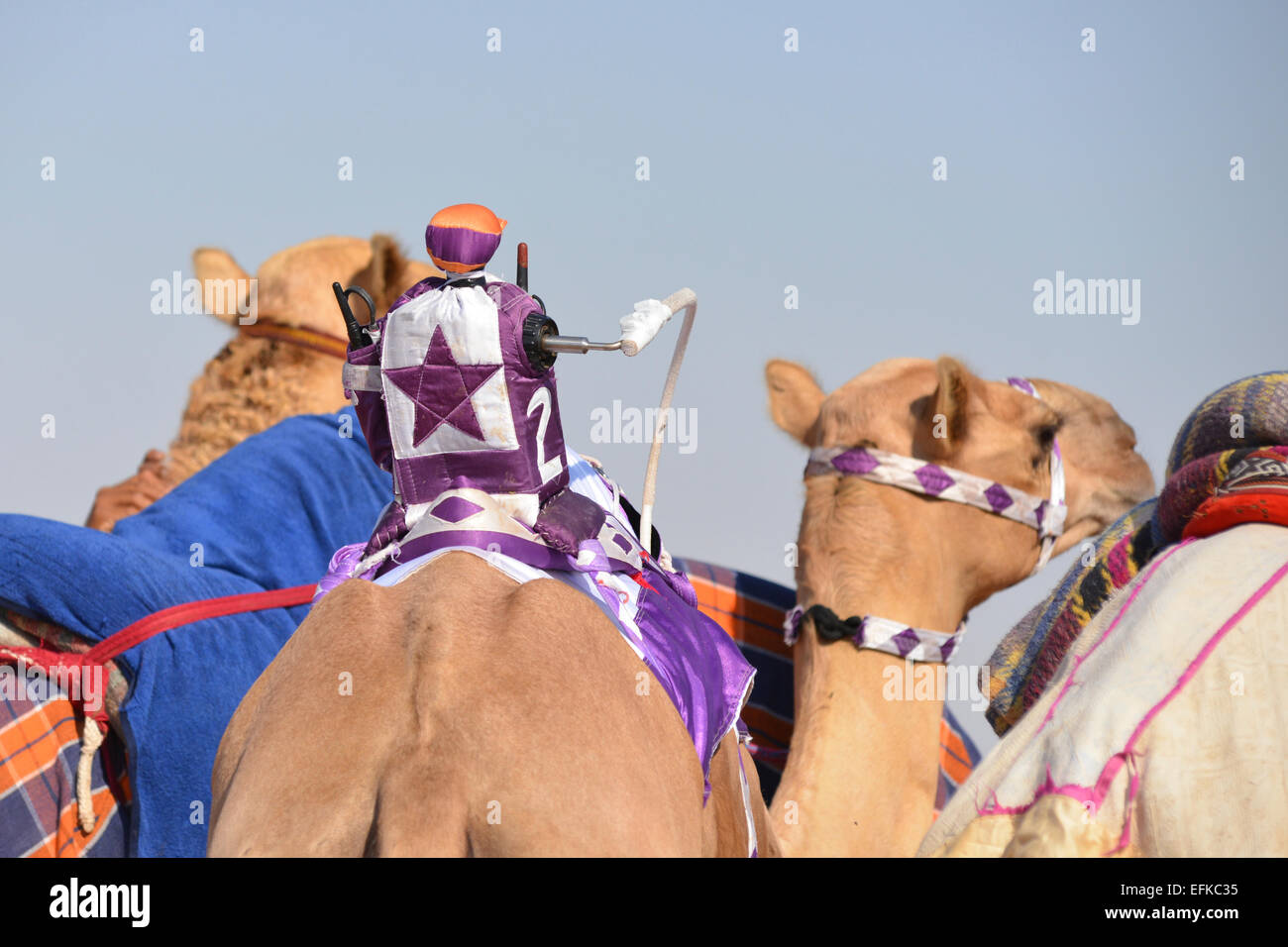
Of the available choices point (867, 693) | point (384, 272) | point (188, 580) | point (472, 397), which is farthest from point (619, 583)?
point (384, 272)

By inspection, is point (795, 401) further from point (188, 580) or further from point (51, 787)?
point (51, 787)

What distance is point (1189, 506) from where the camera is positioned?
2498 mm

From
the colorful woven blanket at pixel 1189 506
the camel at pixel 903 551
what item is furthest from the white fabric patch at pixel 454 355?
the camel at pixel 903 551

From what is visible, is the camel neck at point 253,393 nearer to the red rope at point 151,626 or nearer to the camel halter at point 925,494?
the red rope at point 151,626

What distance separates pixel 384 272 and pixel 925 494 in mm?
1674

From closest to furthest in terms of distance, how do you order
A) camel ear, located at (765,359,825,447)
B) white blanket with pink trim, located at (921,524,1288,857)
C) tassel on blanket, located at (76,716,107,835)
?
white blanket with pink trim, located at (921,524,1288,857), tassel on blanket, located at (76,716,107,835), camel ear, located at (765,359,825,447)

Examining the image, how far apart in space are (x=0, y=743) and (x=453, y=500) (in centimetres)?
139

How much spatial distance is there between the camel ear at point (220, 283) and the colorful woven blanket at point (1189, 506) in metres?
2.87

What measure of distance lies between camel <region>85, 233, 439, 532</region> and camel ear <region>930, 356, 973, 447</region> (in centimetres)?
202

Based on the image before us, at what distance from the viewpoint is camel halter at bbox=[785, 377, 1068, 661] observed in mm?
3445

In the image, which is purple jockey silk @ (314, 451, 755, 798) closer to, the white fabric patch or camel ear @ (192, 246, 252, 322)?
the white fabric patch

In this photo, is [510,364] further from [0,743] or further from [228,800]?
[0,743]

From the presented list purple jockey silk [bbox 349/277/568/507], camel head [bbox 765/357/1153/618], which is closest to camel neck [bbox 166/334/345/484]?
camel head [bbox 765/357/1153/618]

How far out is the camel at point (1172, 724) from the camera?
1.82m
